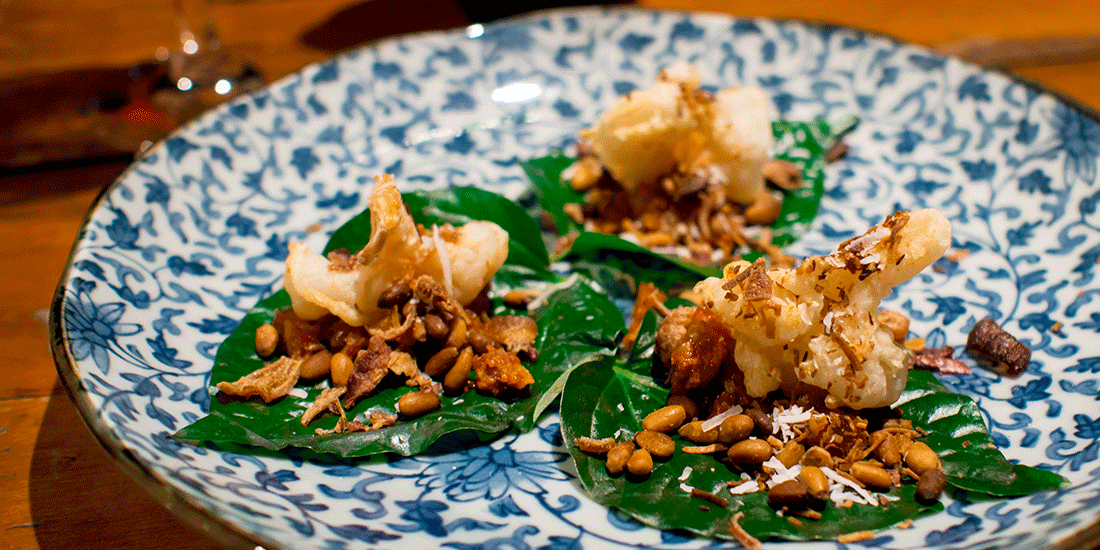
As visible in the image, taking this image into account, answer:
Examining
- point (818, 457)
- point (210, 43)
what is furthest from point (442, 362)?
point (210, 43)

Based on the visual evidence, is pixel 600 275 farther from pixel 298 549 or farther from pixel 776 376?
pixel 298 549

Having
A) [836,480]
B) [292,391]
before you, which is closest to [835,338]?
[836,480]

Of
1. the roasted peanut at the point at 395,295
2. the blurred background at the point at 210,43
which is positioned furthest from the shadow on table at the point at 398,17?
the roasted peanut at the point at 395,295

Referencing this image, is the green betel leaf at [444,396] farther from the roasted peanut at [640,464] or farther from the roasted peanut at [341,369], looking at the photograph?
the roasted peanut at [640,464]

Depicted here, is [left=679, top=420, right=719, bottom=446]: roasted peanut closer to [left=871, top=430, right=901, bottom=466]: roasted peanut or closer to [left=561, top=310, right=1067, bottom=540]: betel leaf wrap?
[left=561, top=310, right=1067, bottom=540]: betel leaf wrap

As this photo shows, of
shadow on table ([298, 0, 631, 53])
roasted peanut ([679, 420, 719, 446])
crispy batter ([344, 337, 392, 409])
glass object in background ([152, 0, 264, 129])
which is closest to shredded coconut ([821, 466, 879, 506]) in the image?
roasted peanut ([679, 420, 719, 446])

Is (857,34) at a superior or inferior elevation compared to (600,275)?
superior
